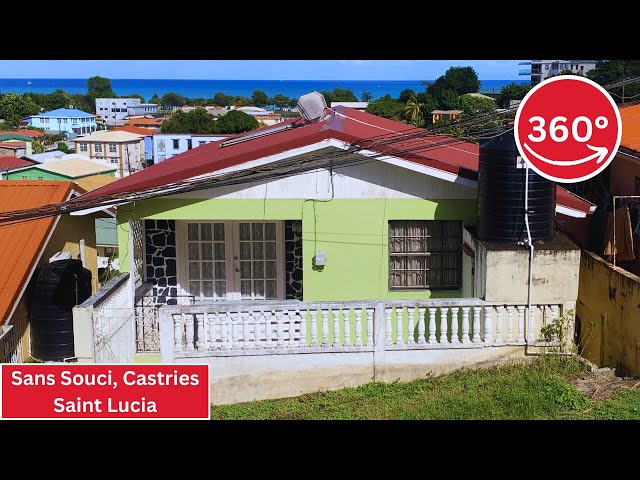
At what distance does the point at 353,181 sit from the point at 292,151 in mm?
952

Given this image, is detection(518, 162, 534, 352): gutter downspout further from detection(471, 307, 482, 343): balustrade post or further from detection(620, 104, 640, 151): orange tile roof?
detection(620, 104, 640, 151): orange tile roof

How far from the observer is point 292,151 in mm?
9844

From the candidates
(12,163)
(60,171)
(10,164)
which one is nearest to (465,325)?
(60,171)

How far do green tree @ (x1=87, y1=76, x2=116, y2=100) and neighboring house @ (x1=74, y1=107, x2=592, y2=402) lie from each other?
135 metres

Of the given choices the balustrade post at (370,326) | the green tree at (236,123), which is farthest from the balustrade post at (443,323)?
the green tree at (236,123)

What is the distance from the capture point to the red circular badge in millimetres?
8562

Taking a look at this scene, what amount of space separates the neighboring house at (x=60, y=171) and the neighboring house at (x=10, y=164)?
0.55m

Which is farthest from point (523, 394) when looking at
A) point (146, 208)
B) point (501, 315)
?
point (146, 208)

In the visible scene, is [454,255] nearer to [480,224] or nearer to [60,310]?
[480,224]

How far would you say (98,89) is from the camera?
149250mm

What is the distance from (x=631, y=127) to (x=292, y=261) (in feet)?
21.6

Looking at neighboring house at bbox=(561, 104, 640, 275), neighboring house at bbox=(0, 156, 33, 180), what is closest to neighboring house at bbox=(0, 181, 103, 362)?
neighboring house at bbox=(561, 104, 640, 275)

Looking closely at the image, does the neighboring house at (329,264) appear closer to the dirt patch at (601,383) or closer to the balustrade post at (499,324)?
the balustrade post at (499,324)

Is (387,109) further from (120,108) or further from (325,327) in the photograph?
(120,108)
